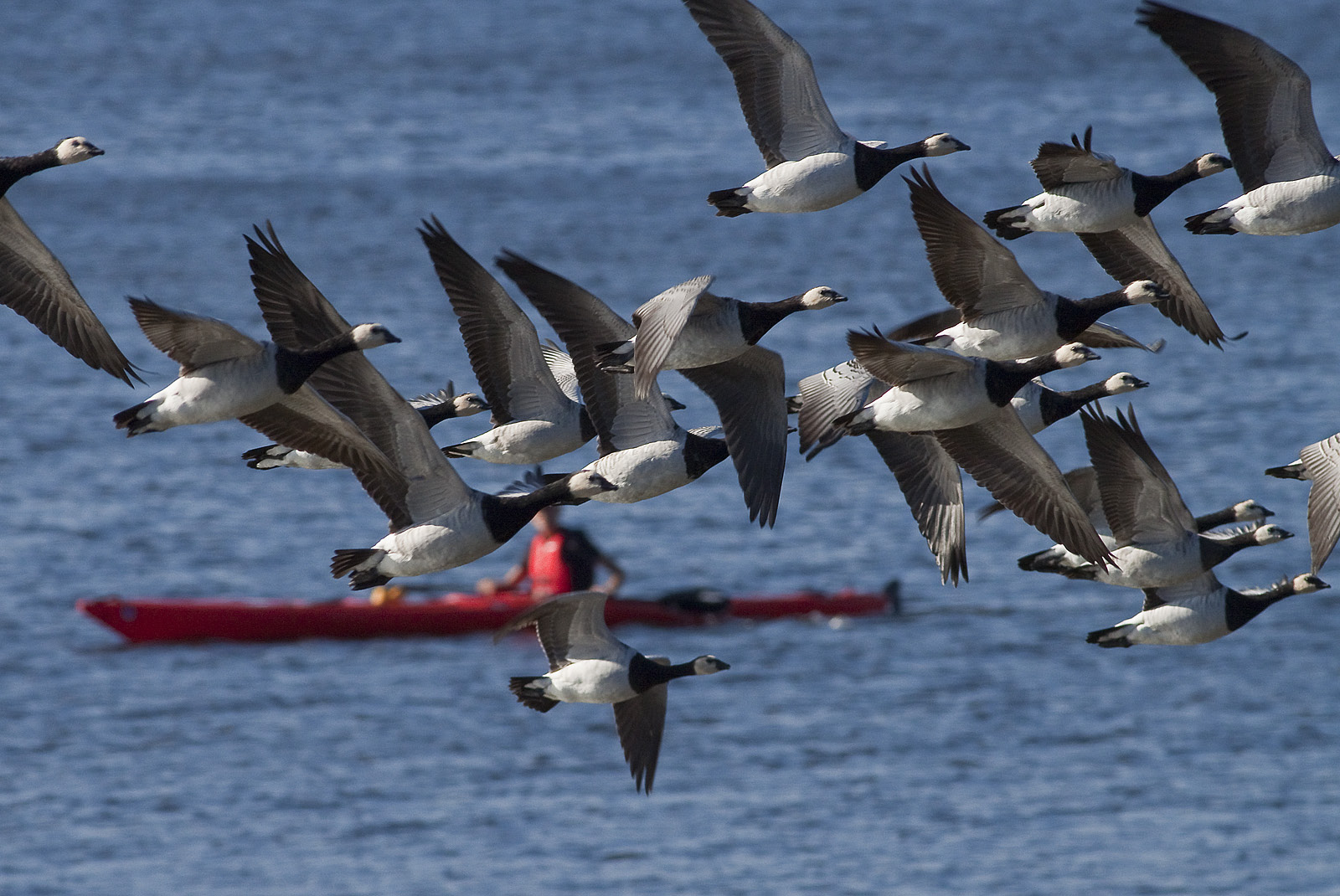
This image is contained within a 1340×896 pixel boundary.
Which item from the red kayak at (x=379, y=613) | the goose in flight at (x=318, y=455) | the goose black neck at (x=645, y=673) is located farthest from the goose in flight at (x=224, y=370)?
the red kayak at (x=379, y=613)

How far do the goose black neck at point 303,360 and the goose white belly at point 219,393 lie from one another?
0.16ft

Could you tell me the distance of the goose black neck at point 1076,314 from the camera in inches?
436

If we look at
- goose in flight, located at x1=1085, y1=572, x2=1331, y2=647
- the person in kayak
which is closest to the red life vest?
the person in kayak

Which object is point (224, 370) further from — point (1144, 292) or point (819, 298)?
point (1144, 292)

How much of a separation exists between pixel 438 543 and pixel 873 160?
335 centimetres

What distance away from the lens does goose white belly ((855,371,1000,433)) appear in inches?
417

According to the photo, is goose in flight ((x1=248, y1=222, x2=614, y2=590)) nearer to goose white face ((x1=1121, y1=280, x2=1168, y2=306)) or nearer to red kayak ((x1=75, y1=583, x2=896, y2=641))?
goose white face ((x1=1121, y1=280, x2=1168, y2=306))

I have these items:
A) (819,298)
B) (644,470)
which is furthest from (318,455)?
(819,298)

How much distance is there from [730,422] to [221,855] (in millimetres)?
16077

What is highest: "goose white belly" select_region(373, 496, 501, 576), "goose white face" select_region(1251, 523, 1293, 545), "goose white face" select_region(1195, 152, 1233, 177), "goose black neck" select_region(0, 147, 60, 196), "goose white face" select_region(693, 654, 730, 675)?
"goose black neck" select_region(0, 147, 60, 196)

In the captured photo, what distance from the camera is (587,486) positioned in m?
10.6

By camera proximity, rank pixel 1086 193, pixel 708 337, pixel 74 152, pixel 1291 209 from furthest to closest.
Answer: pixel 74 152 → pixel 1086 193 → pixel 1291 209 → pixel 708 337

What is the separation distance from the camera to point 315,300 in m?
10.6

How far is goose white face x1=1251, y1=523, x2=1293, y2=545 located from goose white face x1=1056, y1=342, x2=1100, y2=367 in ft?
5.09
